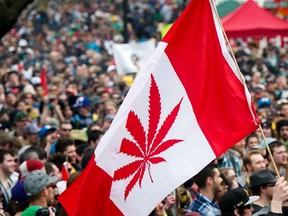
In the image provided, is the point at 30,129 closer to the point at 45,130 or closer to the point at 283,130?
the point at 45,130

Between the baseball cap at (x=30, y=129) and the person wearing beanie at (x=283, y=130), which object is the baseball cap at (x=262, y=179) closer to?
the person wearing beanie at (x=283, y=130)

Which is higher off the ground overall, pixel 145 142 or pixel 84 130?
pixel 145 142

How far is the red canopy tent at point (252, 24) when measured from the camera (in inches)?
895

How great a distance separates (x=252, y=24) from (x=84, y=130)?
26.7 feet

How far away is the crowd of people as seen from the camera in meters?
9.35

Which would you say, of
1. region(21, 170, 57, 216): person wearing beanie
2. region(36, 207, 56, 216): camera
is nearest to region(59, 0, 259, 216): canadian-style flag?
region(36, 207, 56, 216): camera

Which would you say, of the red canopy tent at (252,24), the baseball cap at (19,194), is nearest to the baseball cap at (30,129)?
the baseball cap at (19,194)

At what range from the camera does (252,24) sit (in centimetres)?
2288

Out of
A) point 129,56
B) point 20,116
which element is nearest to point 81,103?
point 20,116

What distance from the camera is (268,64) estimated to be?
29781mm

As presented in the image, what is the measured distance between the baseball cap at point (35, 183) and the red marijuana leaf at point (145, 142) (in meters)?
1.40

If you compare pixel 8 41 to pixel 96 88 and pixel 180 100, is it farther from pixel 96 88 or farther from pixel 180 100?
pixel 180 100

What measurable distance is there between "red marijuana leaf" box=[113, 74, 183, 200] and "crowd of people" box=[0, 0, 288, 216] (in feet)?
2.52

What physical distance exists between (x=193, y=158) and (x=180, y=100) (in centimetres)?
46
